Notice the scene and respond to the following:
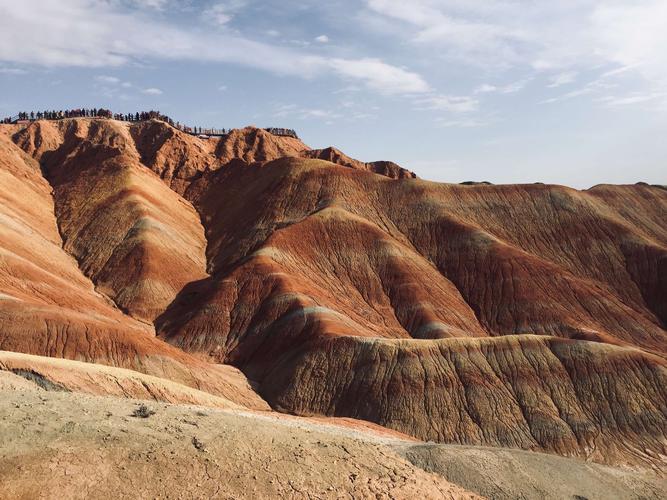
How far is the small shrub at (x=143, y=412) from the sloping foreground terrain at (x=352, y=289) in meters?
25.9

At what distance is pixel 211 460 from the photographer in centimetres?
1888

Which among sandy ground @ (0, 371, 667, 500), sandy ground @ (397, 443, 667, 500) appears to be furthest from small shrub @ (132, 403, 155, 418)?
sandy ground @ (397, 443, 667, 500)

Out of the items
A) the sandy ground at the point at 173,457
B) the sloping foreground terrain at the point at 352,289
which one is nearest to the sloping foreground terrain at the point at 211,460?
the sandy ground at the point at 173,457

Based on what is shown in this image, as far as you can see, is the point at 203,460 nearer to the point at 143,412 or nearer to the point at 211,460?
the point at 211,460

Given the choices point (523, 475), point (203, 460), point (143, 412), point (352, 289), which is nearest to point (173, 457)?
point (203, 460)

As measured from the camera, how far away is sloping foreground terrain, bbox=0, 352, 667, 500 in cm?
1684

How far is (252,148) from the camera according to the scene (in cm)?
13662

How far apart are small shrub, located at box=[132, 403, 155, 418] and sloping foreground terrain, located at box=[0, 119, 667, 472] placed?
84.9 ft

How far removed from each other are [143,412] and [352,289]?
2136 inches

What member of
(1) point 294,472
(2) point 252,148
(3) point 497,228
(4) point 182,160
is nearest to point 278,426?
(1) point 294,472

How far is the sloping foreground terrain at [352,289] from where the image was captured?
46.8m

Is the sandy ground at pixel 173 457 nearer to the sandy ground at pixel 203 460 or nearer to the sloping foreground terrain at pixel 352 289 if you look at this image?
the sandy ground at pixel 203 460

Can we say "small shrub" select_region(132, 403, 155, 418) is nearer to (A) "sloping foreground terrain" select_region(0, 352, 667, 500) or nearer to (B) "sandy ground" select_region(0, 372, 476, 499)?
(A) "sloping foreground terrain" select_region(0, 352, 667, 500)

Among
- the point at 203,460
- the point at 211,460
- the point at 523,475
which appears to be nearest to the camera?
the point at 203,460
